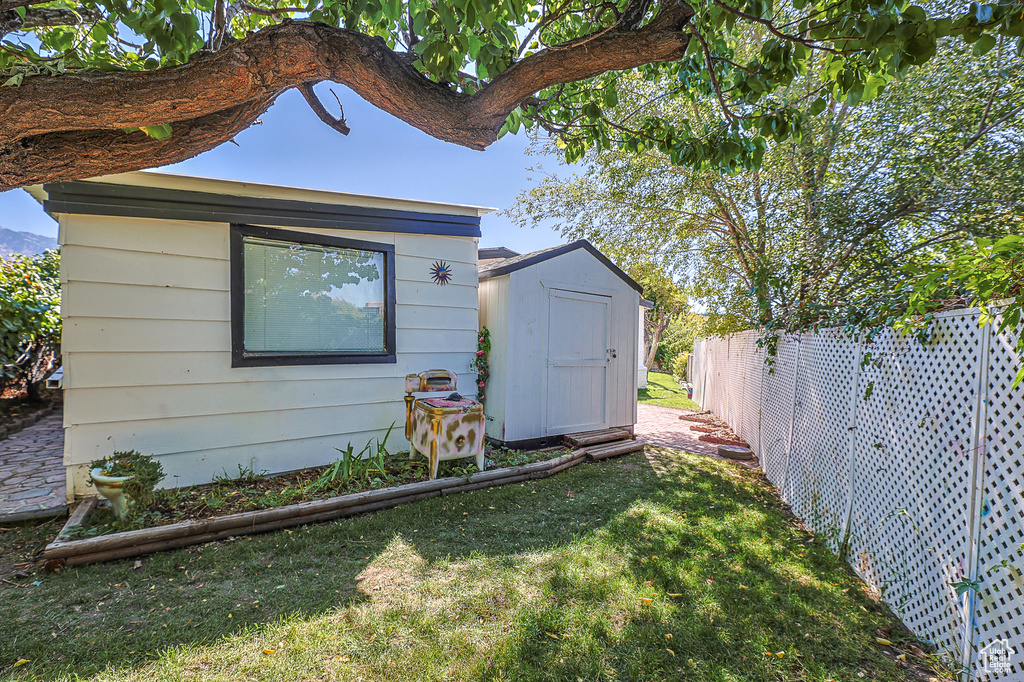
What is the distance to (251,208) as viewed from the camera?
3.81 meters

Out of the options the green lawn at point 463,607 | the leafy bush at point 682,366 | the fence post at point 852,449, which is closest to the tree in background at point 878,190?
the fence post at point 852,449

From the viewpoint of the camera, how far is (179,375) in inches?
141

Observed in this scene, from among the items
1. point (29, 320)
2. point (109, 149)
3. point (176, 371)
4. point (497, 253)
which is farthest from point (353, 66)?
point (29, 320)

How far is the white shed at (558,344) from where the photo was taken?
16.4 ft

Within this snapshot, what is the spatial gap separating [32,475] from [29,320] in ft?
8.48

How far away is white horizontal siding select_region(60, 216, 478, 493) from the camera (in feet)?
10.8

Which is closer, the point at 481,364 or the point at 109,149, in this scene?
the point at 109,149

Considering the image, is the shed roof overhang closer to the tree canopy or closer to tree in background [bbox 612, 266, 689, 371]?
the tree canopy

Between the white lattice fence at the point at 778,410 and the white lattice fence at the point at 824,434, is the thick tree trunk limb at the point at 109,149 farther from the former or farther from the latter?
the white lattice fence at the point at 778,410

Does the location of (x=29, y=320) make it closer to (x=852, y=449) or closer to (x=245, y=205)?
(x=245, y=205)

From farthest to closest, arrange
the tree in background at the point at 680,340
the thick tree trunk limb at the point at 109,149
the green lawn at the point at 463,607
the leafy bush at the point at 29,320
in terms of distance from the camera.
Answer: the tree in background at the point at 680,340
the leafy bush at the point at 29,320
the thick tree trunk limb at the point at 109,149
the green lawn at the point at 463,607

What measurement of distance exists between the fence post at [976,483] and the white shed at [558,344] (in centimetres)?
379

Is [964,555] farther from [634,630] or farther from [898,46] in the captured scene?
[898,46]

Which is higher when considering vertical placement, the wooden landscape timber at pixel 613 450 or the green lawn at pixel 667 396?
the wooden landscape timber at pixel 613 450
